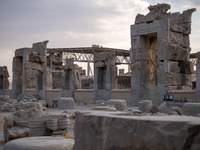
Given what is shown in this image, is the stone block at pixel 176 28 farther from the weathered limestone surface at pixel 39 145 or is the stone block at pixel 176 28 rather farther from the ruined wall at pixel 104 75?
the weathered limestone surface at pixel 39 145

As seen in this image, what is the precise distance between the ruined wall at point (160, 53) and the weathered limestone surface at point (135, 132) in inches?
467

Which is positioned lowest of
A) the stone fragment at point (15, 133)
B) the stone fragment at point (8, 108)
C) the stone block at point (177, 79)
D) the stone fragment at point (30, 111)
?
the stone fragment at point (8, 108)

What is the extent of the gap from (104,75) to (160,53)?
5.06m

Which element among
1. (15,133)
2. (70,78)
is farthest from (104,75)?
(15,133)

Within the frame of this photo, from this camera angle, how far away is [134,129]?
3416 millimetres

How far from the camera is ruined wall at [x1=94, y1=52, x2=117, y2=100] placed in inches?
728

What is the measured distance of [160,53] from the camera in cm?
1558

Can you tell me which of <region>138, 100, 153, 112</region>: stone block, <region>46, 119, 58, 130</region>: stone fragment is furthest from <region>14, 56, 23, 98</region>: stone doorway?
<region>46, 119, 58, 130</region>: stone fragment

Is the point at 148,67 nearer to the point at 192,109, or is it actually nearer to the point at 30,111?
the point at 192,109

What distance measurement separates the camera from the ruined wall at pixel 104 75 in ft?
60.7

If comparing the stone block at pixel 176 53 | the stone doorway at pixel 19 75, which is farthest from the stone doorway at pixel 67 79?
the stone block at pixel 176 53

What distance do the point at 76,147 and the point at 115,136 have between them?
2.63 feet

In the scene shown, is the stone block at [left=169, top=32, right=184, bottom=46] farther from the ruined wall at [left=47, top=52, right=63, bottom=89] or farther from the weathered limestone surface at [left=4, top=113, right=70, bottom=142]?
the ruined wall at [left=47, top=52, right=63, bottom=89]

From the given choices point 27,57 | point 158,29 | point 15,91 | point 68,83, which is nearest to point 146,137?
point 158,29
